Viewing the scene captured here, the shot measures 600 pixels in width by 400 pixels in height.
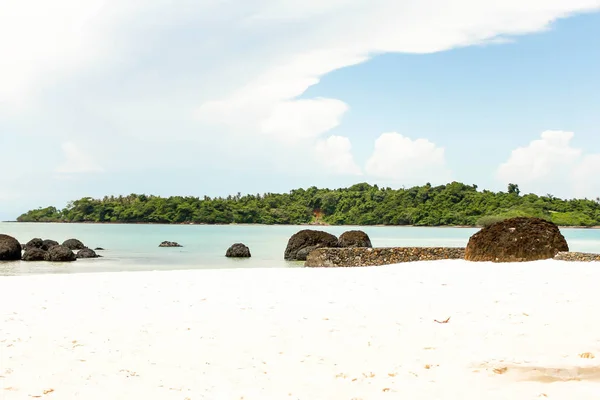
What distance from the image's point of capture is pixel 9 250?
78.4 feet

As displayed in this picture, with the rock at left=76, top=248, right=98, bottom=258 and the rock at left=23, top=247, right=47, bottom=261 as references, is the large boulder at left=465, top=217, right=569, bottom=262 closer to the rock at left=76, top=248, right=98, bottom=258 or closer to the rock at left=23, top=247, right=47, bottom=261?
the rock at left=23, top=247, right=47, bottom=261

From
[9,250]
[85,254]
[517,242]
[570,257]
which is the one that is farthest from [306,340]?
[85,254]

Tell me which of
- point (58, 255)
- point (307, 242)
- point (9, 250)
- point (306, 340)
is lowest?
point (306, 340)

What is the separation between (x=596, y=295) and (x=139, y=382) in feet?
19.9

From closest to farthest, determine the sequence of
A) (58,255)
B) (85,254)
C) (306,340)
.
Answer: (306,340) < (58,255) < (85,254)

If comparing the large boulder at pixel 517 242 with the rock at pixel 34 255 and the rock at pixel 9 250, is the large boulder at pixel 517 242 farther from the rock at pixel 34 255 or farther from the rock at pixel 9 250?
the rock at pixel 9 250

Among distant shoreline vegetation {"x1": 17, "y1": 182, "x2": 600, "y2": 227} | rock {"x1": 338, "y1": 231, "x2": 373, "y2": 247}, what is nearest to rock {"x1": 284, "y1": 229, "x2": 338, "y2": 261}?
rock {"x1": 338, "y1": 231, "x2": 373, "y2": 247}

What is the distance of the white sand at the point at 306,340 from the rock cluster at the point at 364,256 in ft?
19.8

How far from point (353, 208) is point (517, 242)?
97115 mm

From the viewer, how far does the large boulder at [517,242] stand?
12.7 m

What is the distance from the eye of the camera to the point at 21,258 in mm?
24234

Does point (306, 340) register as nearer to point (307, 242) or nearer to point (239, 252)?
point (307, 242)

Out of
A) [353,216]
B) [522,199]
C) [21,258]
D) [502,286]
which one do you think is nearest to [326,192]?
[353,216]

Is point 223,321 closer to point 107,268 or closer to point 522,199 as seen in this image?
point 107,268
